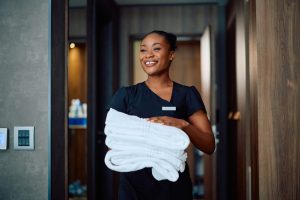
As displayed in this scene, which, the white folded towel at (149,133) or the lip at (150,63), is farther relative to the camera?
the lip at (150,63)

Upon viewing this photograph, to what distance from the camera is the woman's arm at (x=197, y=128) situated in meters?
1.15

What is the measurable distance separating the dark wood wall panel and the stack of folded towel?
71 cm

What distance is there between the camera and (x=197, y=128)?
4.09ft

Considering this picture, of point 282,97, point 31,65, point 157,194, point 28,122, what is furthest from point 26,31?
point 282,97

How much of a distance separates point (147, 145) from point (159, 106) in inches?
6.9

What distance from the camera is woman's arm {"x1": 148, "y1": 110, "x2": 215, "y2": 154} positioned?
115 cm

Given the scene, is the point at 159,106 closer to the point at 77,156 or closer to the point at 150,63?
the point at 150,63

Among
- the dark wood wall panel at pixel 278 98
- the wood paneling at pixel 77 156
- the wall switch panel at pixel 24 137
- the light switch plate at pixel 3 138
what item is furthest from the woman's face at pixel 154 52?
the wood paneling at pixel 77 156

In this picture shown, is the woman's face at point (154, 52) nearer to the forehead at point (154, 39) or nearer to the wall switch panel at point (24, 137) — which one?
the forehead at point (154, 39)

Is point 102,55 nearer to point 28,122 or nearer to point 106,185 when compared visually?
point 106,185

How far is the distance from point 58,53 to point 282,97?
1107 mm

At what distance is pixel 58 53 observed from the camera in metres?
1.80

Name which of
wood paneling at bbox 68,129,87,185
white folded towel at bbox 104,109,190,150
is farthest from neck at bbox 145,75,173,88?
wood paneling at bbox 68,129,87,185

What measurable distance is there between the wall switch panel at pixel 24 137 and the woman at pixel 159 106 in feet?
2.30
